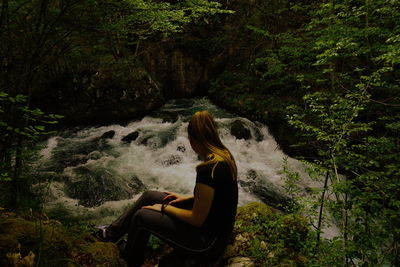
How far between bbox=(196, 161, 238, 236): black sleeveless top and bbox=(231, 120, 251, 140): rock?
6.71 meters

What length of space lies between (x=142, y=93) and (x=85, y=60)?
2672 mm

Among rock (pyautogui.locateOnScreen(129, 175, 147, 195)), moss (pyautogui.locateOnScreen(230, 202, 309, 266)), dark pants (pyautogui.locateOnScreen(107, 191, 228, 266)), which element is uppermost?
dark pants (pyautogui.locateOnScreen(107, 191, 228, 266))

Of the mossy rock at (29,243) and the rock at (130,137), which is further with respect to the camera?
the rock at (130,137)

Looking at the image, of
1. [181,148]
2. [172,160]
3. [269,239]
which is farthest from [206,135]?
[181,148]

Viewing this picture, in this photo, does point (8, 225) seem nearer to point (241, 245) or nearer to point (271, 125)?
point (241, 245)

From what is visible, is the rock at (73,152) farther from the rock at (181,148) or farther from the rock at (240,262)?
the rock at (240,262)

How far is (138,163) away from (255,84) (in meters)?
6.74

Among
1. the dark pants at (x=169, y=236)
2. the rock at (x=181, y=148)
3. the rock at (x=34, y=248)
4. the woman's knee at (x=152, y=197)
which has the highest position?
the rock at (x=34, y=248)

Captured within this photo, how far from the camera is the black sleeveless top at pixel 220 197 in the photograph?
6.56ft

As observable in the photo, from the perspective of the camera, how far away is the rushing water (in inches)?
229

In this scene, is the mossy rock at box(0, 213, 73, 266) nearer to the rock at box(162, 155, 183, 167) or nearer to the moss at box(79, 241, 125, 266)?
the moss at box(79, 241, 125, 266)

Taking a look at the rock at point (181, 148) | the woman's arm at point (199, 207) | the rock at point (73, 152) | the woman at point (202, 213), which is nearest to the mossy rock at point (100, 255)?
the woman at point (202, 213)

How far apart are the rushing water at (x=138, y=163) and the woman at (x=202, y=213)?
3131mm

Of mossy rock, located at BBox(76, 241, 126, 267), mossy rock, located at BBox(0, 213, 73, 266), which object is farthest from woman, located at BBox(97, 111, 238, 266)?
mossy rock, located at BBox(0, 213, 73, 266)
